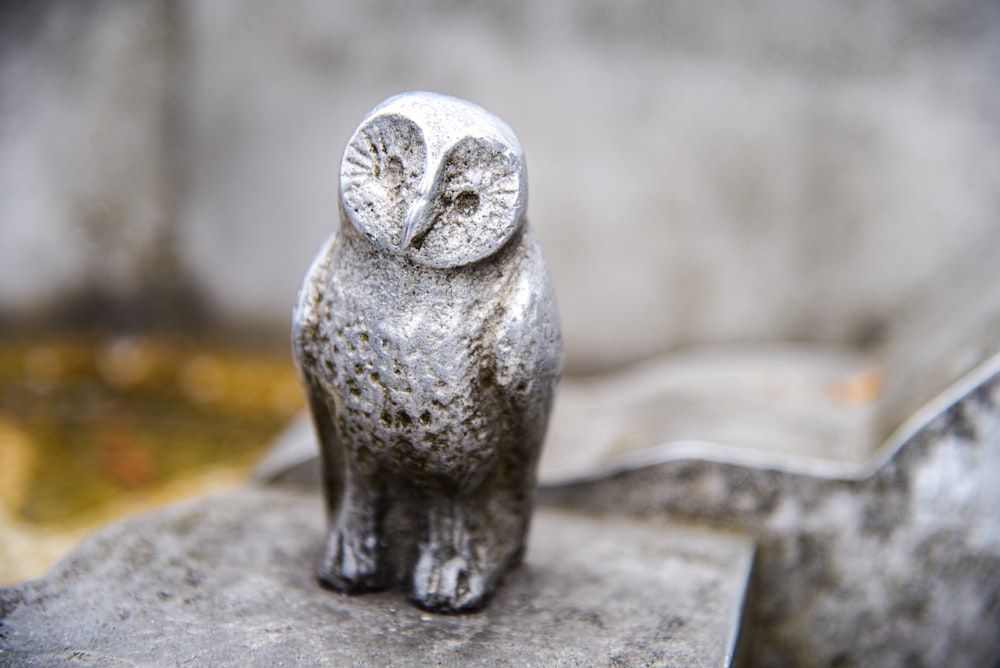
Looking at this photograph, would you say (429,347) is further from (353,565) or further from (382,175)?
(353,565)

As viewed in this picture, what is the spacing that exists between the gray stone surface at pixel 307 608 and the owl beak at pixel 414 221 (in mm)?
807

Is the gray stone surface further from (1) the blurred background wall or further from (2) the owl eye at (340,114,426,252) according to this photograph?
(1) the blurred background wall

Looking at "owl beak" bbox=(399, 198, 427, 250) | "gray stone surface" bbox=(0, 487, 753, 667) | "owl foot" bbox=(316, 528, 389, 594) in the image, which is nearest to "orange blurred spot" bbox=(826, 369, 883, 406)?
"gray stone surface" bbox=(0, 487, 753, 667)

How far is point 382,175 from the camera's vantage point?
1652mm

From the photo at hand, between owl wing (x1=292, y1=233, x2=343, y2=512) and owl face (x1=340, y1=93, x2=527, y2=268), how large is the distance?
0.20 metres

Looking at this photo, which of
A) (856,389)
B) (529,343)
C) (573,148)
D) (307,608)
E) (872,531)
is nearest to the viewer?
(529,343)

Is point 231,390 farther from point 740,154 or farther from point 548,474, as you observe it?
point 740,154

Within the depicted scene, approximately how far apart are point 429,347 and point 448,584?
55cm

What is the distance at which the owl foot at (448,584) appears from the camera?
187cm

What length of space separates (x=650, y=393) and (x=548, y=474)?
885mm

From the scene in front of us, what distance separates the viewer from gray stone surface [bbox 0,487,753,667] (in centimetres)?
167

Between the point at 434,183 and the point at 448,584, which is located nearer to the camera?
the point at 434,183

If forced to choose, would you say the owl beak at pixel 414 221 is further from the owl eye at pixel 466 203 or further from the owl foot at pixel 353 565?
the owl foot at pixel 353 565

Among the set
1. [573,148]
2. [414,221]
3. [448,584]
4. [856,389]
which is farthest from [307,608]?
[573,148]
